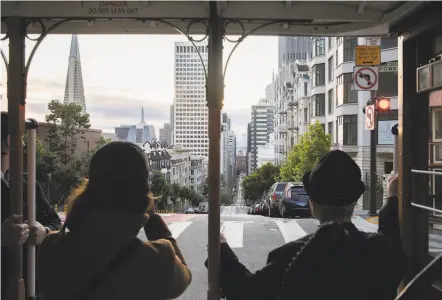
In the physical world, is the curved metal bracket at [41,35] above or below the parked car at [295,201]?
above

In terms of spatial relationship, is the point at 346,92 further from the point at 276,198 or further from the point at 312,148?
the point at 276,198

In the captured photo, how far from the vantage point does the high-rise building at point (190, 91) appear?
4.12 meters

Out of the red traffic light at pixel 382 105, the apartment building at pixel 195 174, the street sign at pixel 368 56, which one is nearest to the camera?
the red traffic light at pixel 382 105

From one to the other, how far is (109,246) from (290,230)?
7.54m

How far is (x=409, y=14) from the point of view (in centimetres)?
301

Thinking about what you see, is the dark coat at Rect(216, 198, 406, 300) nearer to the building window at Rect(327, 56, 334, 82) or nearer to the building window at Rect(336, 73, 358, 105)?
the building window at Rect(336, 73, 358, 105)

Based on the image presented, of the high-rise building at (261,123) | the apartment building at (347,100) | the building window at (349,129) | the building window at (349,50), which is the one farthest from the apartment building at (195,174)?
the high-rise building at (261,123)

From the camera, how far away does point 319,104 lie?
37.3 m

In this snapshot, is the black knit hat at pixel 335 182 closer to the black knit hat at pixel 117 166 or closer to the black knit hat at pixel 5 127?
the black knit hat at pixel 117 166

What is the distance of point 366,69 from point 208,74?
847cm

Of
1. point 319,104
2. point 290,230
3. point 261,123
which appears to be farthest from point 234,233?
point 261,123

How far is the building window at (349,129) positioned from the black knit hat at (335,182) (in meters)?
Result: 29.7

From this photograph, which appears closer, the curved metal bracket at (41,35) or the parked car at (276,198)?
the curved metal bracket at (41,35)

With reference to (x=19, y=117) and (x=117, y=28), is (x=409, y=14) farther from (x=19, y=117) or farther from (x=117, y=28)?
(x=19, y=117)
